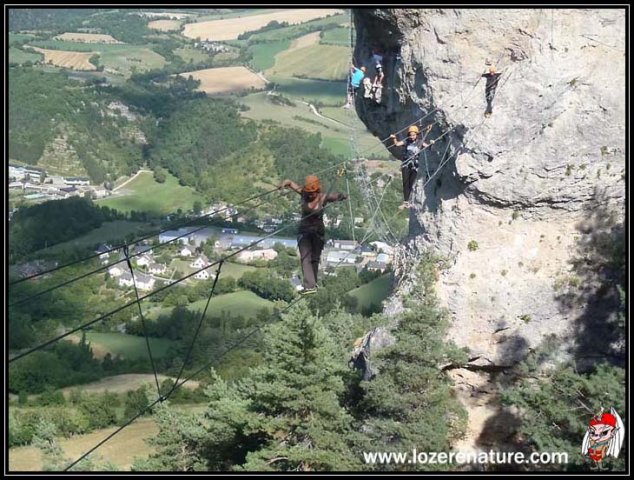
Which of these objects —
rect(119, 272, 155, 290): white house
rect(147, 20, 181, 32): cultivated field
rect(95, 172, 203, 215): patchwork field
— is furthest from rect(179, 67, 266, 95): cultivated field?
rect(119, 272, 155, 290): white house

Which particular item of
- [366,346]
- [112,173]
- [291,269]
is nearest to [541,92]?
[366,346]

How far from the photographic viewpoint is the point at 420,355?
48.9ft

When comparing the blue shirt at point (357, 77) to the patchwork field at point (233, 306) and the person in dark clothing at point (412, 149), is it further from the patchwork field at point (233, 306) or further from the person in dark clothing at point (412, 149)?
the patchwork field at point (233, 306)

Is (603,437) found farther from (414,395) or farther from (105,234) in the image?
(105,234)

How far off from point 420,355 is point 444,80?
A: 5070 mm

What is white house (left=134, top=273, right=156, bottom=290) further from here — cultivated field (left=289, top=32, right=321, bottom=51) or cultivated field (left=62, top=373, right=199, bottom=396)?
cultivated field (left=289, top=32, right=321, bottom=51)

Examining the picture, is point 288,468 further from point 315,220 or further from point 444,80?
point 444,80

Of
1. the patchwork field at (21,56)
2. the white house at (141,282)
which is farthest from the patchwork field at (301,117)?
the patchwork field at (21,56)

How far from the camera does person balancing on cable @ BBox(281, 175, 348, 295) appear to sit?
529 inches

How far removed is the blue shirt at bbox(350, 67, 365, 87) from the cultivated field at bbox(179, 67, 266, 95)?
118 m

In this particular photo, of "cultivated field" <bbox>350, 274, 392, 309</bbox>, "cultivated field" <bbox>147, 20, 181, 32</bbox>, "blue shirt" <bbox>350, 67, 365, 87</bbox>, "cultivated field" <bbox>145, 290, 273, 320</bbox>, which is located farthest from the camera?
"cultivated field" <bbox>147, 20, 181, 32</bbox>

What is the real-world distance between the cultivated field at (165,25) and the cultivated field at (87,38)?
418 inches

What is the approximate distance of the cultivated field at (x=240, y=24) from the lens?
171 m

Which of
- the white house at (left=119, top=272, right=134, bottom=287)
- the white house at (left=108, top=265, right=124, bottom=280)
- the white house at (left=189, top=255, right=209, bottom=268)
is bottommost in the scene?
the white house at (left=108, top=265, right=124, bottom=280)
